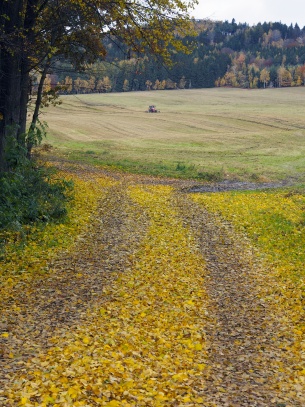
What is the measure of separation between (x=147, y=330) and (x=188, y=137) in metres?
46.6

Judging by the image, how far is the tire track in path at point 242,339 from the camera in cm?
812

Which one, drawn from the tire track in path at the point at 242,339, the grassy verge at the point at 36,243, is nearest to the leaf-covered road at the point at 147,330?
the tire track in path at the point at 242,339

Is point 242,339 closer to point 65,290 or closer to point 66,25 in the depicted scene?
point 65,290

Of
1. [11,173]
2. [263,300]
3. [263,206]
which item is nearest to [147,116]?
[263,206]

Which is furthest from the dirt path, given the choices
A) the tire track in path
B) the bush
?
the tire track in path

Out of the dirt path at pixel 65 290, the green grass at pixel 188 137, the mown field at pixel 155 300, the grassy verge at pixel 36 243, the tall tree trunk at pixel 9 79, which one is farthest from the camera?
the green grass at pixel 188 137

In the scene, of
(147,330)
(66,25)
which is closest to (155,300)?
(147,330)

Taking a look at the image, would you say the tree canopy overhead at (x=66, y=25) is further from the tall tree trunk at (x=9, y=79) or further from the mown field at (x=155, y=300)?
the mown field at (x=155, y=300)

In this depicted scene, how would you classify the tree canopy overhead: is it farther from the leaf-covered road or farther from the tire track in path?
the tire track in path

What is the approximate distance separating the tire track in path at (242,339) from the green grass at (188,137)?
18773 mm

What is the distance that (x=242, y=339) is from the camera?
33.7 feet

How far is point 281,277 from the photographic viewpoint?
14.2m

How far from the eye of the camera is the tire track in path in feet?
26.6

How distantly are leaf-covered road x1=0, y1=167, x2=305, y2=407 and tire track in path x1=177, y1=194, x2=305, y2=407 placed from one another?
0.08 feet
